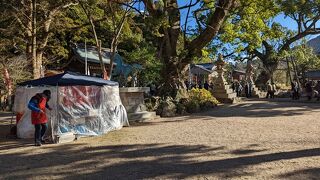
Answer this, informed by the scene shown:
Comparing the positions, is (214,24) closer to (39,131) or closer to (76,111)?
(76,111)

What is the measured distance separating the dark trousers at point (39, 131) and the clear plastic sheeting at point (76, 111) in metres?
0.38

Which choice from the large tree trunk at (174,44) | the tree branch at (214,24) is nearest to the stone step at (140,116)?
the large tree trunk at (174,44)

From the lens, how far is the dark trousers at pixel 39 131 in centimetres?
976

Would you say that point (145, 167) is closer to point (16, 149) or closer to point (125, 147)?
point (125, 147)

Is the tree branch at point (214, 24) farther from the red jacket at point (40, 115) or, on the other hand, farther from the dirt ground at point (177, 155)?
the red jacket at point (40, 115)

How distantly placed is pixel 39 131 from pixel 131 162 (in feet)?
11.1

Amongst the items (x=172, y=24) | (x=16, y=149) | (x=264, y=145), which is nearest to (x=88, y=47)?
(x=172, y=24)

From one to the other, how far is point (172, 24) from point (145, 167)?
13.6m

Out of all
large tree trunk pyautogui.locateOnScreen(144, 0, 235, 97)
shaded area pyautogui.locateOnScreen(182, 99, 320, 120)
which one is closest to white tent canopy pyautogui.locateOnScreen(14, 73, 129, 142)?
shaded area pyautogui.locateOnScreen(182, 99, 320, 120)

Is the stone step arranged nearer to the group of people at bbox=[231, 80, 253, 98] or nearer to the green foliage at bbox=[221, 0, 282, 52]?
the green foliage at bbox=[221, 0, 282, 52]

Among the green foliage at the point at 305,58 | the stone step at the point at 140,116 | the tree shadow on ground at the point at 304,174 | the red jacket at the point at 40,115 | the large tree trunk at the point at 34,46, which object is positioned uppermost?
the green foliage at the point at 305,58

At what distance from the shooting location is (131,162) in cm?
757

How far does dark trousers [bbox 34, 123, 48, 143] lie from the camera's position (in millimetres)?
9758

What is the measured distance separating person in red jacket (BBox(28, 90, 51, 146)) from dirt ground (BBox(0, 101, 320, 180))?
0.35 metres
